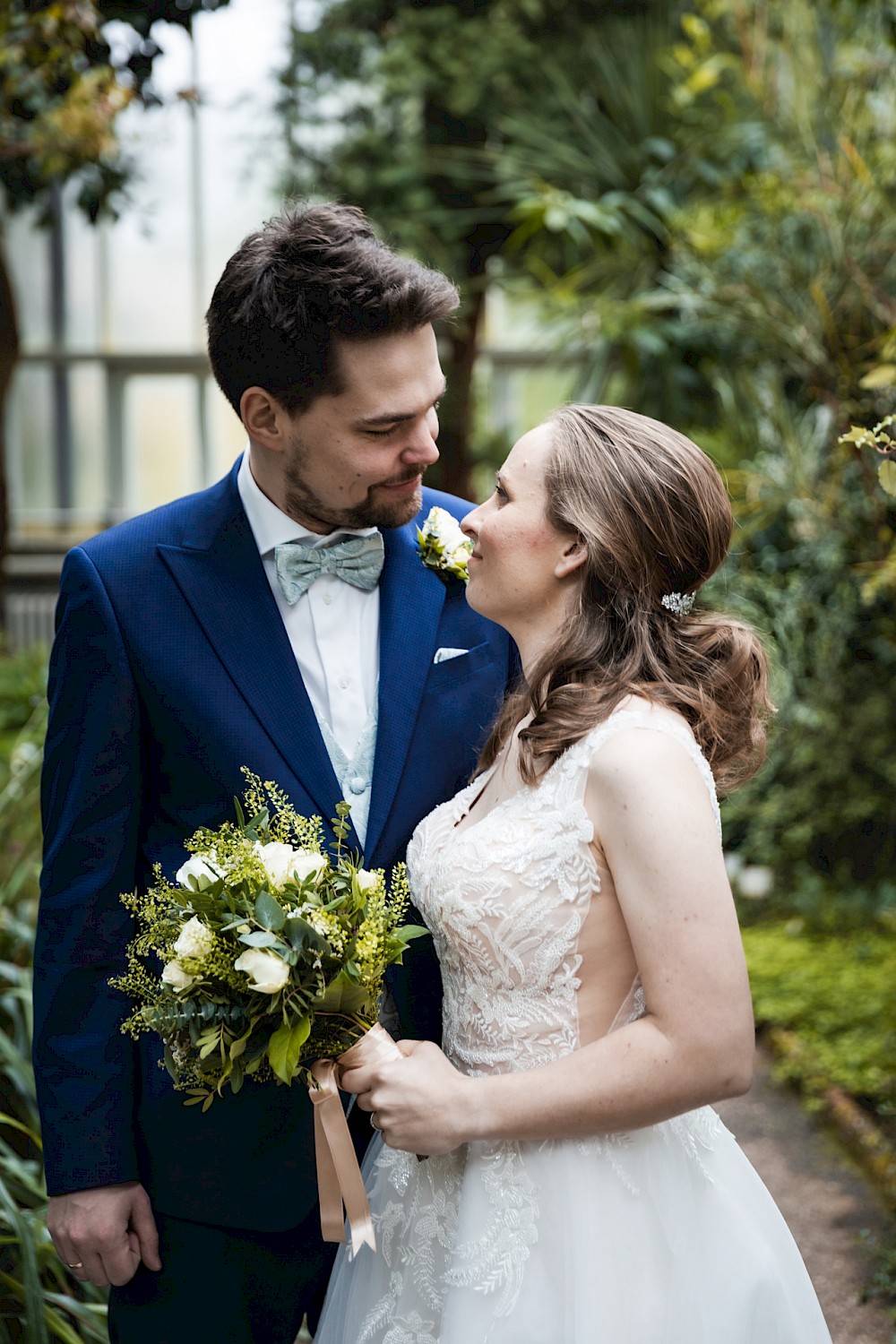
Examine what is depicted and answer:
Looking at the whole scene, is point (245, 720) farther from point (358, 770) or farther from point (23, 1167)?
point (23, 1167)

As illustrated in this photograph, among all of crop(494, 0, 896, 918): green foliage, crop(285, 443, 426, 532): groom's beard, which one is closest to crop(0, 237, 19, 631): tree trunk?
crop(494, 0, 896, 918): green foliage

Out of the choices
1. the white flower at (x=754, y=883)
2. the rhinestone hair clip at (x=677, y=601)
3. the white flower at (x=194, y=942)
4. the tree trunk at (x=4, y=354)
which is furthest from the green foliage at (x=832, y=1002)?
the tree trunk at (x=4, y=354)

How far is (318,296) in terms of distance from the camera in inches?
80.0

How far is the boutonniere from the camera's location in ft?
7.07

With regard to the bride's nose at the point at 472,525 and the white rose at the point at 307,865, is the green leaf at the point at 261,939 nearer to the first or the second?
the white rose at the point at 307,865

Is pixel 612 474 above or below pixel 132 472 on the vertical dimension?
above

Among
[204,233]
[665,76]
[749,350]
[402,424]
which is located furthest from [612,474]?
[204,233]

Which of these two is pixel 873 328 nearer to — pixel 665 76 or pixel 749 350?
pixel 749 350

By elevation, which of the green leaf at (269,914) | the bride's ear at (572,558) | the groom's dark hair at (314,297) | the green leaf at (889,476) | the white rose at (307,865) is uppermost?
the groom's dark hair at (314,297)

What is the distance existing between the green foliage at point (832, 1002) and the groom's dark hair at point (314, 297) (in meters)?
2.81

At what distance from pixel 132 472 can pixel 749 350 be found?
7.16m

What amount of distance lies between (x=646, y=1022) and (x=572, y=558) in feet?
2.14

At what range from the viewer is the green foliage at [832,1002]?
14.3ft

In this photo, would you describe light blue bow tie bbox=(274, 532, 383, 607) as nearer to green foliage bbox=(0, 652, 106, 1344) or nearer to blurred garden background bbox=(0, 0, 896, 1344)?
blurred garden background bbox=(0, 0, 896, 1344)
